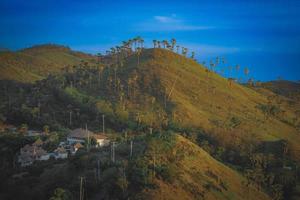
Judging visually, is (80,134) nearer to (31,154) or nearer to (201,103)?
(31,154)

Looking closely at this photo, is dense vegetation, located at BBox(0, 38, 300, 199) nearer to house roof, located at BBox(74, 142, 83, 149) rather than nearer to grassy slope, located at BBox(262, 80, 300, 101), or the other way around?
house roof, located at BBox(74, 142, 83, 149)

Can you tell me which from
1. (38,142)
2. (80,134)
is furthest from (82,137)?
(38,142)

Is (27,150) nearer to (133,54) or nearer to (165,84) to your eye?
(165,84)

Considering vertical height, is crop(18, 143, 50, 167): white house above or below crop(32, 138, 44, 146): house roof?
below

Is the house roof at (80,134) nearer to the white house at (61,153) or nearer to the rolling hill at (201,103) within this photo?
the white house at (61,153)

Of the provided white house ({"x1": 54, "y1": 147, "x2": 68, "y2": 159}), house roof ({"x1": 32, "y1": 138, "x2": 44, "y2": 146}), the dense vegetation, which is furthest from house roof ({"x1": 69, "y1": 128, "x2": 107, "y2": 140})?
white house ({"x1": 54, "y1": 147, "x2": 68, "y2": 159})

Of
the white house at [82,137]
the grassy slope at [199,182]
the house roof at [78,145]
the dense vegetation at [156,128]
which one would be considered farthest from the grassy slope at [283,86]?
the grassy slope at [199,182]
